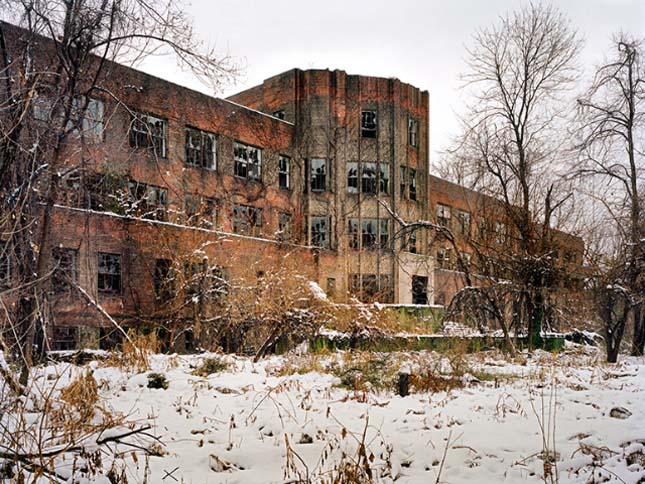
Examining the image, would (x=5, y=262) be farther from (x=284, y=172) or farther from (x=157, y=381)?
(x=284, y=172)

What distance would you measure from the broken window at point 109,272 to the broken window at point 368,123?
17154mm

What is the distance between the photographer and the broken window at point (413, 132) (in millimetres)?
33938

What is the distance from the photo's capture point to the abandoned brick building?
19703 millimetres

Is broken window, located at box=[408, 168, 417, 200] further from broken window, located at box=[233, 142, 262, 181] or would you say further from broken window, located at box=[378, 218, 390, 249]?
broken window, located at box=[233, 142, 262, 181]

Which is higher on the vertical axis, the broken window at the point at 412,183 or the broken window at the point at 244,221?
the broken window at the point at 412,183

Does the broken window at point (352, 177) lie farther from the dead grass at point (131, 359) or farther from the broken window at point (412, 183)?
the dead grass at point (131, 359)

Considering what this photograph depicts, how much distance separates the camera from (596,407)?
7.01m

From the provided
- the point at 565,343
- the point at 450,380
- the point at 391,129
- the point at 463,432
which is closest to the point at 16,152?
the point at 463,432

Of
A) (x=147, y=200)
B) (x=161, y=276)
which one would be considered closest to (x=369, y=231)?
(x=147, y=200)

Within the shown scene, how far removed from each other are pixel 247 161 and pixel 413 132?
1126 centimetres

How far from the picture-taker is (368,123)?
32.8 meters

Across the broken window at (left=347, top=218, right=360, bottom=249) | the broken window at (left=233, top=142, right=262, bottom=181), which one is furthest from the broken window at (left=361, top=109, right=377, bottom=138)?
the broken window at (left=233, top=142, right=262, bottom=181)

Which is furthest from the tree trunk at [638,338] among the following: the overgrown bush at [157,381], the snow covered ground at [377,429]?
the overgrown bush at [157,381]

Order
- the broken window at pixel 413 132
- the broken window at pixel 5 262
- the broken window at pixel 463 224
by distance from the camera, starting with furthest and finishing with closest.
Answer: the broken window at pixel 413 132, the broken window at pixel 463 224, the broken window at pixel 5 262
